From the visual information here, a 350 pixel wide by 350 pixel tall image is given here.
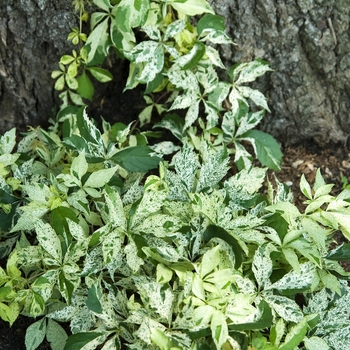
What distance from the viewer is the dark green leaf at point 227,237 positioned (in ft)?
6.01

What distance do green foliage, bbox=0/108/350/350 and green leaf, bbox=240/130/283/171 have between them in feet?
1.18

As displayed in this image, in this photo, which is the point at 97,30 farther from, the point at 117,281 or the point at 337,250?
the point at 337,250

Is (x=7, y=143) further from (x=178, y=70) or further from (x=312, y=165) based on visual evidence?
(x=312, y=165)

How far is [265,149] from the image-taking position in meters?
2.40

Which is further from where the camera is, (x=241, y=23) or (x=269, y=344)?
(x=241, y=23)

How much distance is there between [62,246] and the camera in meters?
1.87

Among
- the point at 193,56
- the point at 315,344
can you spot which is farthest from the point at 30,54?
the point at 315,344

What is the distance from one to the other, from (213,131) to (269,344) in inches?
39.5

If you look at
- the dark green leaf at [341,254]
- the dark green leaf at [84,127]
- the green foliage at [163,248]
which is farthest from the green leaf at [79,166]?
the dark green leaf at [341,254]

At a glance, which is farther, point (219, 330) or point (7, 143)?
point (7, 143)

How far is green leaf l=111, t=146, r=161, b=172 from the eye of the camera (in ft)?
6.81

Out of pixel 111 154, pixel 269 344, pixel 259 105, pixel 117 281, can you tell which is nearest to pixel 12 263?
pixel 117 281

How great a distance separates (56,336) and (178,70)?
1.11 meters

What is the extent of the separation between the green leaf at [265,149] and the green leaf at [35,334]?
109 centimetres
